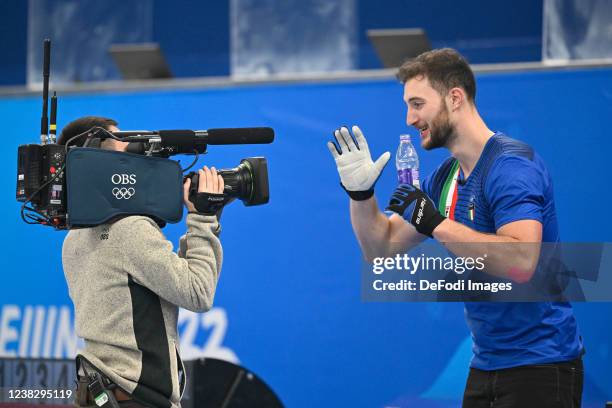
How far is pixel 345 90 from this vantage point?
12.4ft

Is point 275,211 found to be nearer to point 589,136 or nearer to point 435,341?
point 435,341

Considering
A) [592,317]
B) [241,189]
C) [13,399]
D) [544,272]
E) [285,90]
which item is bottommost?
[13,399]

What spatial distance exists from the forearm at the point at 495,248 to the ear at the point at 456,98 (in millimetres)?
411

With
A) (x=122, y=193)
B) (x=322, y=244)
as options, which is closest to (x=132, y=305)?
(x=122, y=193)

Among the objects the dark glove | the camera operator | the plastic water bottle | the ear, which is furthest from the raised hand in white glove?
the camera operator

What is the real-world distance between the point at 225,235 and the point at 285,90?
0.62 metres

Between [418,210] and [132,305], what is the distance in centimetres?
79

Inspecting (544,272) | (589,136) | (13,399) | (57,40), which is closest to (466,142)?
(544,272)

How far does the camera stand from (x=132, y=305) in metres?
2.24

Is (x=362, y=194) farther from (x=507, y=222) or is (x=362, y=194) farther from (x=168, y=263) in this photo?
(x=168, y=263)

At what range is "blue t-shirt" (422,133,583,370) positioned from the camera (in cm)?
247

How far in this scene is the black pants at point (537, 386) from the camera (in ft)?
8.13

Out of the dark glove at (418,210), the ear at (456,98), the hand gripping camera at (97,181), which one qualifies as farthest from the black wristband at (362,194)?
the hand gripping camera at (97,181)

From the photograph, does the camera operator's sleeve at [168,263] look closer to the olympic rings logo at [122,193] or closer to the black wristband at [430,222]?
the olympic rings logo at [122,193]
